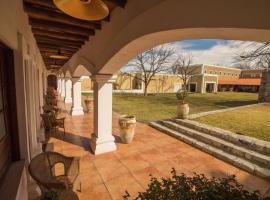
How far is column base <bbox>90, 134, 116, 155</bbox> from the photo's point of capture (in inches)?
195

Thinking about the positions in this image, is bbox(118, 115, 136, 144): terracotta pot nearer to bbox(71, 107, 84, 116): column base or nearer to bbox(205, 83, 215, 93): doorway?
bbox(71, 107, 84, 116): column base

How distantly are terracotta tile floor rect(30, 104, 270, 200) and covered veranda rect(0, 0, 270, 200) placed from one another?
0.02 m

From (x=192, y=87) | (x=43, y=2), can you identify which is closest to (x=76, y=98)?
(x=43, y=2)

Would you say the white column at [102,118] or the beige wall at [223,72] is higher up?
the beige wall at [223,72]

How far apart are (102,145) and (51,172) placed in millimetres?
2142

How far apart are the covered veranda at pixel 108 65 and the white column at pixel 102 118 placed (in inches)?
1.2

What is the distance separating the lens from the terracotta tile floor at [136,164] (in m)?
3.60

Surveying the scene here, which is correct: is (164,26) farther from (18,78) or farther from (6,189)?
(6,189)

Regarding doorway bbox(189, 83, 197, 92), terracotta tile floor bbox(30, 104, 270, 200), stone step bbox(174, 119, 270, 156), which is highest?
doorway bbox(189, 83, 197, 92)

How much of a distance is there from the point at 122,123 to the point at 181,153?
7.05 ft

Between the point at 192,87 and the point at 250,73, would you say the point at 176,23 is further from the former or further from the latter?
the point at 250,73

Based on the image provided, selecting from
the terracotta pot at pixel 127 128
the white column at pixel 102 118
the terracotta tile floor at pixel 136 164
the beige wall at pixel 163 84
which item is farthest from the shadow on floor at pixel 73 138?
the beige wall at pixel 163 84

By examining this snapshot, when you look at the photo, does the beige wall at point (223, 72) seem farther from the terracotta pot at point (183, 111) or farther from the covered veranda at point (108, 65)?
the covered veranda at point (108, 65)

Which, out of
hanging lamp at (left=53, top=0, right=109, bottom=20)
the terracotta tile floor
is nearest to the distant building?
the terracotta tile floor
